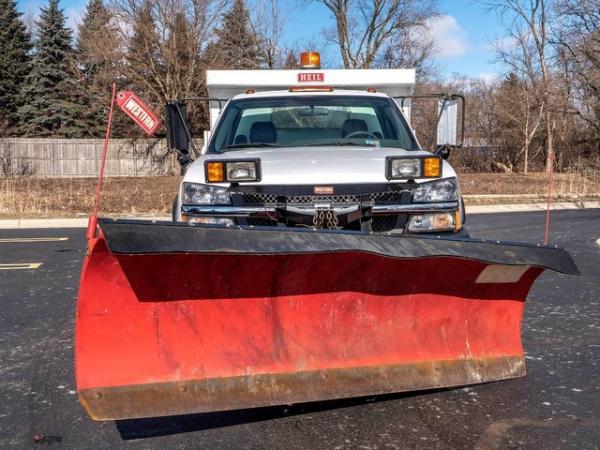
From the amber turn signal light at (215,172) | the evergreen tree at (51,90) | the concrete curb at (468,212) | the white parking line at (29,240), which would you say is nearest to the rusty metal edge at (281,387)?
the amber turn signal light at (215,172)

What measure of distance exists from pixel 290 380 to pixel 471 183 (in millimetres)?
21321

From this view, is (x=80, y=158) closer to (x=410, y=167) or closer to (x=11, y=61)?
(x=11, y=61)

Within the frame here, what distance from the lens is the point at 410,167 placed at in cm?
399

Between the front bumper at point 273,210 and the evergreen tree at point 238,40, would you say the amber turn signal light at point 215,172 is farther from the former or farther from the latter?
the evergreen tree at point 238,40

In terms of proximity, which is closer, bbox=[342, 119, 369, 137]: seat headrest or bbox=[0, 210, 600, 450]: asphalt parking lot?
bbox=[0, 210, 600, 450]: asphalt parking lot

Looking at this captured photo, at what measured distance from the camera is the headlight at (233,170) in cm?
393

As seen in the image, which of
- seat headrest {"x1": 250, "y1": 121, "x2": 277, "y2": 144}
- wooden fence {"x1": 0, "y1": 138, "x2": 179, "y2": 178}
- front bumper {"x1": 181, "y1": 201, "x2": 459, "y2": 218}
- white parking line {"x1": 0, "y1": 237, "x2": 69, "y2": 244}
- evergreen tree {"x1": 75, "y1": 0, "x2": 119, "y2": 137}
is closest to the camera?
front bumper {"x1": 181, "y1": 201, "x2": 459, "y2": 218}

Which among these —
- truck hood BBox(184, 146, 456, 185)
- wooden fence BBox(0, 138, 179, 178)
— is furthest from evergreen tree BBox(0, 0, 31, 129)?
truck hood BBox(184, 146, 456, 185)

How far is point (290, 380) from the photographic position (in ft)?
11.1

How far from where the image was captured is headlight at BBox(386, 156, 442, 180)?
3.97 m

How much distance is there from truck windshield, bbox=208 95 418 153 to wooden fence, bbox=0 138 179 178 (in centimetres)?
2855

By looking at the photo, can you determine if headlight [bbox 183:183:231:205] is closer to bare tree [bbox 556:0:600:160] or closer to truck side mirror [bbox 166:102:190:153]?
truck side mirror [bbox 166:102:190:153]

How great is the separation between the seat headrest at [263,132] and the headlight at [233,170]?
1.23 meters

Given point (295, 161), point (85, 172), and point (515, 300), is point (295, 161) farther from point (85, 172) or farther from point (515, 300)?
point (85, 172)
